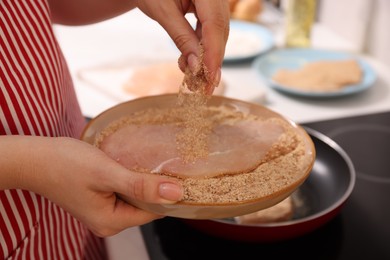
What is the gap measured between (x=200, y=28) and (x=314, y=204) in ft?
1.24

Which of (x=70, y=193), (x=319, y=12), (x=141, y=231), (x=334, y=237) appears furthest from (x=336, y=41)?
(x=70, y=193)

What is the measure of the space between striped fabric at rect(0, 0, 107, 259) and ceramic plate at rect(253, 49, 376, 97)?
2.12 ft

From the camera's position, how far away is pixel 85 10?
82 cm

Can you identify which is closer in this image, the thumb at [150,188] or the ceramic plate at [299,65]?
the thumb at [150,188]

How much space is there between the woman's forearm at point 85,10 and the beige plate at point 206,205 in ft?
0.65

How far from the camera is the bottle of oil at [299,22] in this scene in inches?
56.2

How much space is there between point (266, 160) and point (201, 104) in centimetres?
12

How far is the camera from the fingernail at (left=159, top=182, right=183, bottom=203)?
1.60 ft

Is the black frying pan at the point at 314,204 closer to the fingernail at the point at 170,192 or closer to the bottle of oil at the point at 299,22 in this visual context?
the fingernail at the point at 170,192

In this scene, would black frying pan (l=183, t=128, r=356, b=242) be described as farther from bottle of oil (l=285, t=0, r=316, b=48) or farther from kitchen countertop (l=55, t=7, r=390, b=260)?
bottle of oil (l=285, t=0, r=316, b=48)

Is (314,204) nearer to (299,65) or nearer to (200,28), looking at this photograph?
(200,28)

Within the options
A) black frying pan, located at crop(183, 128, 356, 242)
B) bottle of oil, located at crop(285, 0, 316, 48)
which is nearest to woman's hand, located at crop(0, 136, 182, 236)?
black frying pan, located at crop(183, 128, 356, 242)

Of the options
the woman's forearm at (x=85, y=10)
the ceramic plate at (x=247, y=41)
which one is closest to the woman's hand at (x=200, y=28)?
the woman's forearm at (x=85, y=10)

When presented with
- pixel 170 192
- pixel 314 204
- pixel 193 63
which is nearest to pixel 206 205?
pixel 170 192
